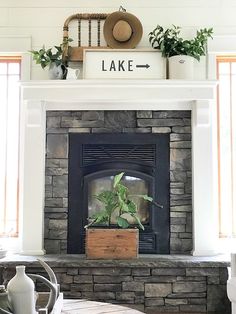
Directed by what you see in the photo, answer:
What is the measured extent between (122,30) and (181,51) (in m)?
0.54

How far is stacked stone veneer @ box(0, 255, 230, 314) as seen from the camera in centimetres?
349

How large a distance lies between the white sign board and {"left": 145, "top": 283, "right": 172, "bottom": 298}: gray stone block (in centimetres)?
168

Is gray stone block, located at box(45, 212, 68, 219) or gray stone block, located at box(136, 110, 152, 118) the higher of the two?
gray stone block, located at box(136, 110, 152, 118)

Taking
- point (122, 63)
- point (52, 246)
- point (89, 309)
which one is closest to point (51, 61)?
point (122, 63)

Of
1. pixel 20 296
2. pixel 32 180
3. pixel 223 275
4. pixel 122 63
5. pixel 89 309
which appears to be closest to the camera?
pixel 20 296

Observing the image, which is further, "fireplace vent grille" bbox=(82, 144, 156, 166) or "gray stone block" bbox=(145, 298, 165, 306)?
"fireplace vent grille" bbox=(82, 144, 156, 166)

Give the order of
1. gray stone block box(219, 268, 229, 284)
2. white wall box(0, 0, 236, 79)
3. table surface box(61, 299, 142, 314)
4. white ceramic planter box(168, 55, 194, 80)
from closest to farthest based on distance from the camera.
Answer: table surface box(61, 299, 142, 314)
gray stone block box(219, 268, 229, 284)
white ceramic planter box(168, 55, 194, 80)
white wall box(0, 0, 236, 79)

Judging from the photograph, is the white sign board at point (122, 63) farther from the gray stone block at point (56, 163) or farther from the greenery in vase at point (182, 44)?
the gray stone block at point (56, 163)

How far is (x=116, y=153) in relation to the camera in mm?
3957

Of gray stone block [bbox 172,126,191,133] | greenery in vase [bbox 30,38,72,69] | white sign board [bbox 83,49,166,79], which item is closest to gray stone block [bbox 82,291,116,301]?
gray stone block [bbox 172,126,191,133]

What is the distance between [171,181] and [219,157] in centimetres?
49

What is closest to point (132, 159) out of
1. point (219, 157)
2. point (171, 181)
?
point (171, 181)

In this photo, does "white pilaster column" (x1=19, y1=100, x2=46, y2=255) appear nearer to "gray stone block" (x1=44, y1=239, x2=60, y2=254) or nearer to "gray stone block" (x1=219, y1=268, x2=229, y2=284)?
"gray stone block" (x1=44, y1=239, x2=60, y2=254)

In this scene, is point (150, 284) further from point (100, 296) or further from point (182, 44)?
point (182, 44)
